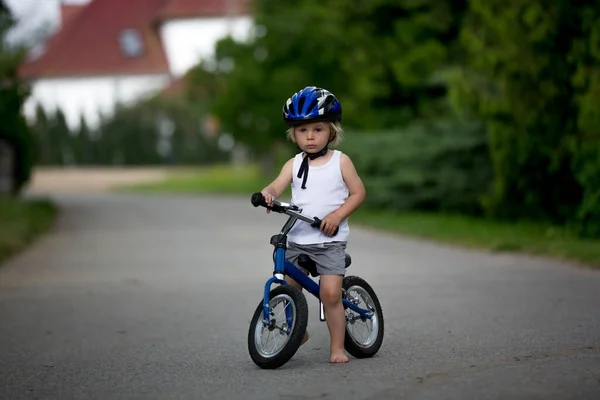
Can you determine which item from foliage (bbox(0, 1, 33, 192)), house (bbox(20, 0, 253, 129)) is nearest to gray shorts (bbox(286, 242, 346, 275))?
foliage (bbox(0, 1, 33, 192))

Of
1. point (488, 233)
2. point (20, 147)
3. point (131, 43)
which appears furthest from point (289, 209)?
point (131, 43)

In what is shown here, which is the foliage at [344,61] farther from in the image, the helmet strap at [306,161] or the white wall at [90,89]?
the white wall at [90,89]

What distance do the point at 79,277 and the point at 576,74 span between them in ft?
23.0

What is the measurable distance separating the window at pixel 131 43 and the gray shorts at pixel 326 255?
71.3 metres

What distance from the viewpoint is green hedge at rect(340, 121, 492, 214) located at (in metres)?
22.0

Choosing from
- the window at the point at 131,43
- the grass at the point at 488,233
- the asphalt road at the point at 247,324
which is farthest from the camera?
the window at the point at 131,43

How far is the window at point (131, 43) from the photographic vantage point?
77.5 meters

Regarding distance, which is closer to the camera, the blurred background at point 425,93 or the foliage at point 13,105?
the blurred background at point 425,93

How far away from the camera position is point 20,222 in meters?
19.7

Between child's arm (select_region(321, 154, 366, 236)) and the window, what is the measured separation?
234ft

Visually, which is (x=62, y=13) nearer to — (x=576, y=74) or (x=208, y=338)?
(x=576, y=74)

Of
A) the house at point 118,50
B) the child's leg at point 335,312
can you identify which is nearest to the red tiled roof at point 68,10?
the house at point 118,50

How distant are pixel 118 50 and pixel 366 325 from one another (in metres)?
71.6

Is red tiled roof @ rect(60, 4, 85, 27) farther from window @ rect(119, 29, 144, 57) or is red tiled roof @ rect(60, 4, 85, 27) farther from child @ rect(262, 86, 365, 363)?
child @ rect(262, 86, 365, 363)
